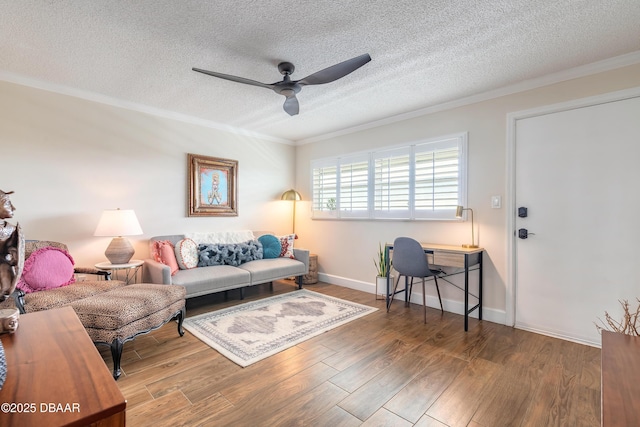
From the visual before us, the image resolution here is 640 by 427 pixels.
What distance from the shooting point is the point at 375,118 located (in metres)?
4.12

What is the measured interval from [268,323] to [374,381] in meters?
1.33

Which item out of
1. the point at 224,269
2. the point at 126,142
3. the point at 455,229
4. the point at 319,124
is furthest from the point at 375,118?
the point at 126,142

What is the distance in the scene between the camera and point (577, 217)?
272 centimetres

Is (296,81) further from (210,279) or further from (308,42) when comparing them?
(210,279)

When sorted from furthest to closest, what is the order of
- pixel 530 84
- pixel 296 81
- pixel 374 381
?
pixel 530 84 → pixel 296 81 → pixel 374 381

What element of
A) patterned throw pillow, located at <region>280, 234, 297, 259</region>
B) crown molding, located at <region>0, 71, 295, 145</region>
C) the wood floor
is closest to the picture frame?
crown molding, located at <region>0, 71, 295, 145</region>

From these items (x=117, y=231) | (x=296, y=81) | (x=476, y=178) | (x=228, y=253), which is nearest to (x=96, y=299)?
(x=117, y=231)

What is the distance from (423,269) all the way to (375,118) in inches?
83.6

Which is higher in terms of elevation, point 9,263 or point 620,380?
point 9,263

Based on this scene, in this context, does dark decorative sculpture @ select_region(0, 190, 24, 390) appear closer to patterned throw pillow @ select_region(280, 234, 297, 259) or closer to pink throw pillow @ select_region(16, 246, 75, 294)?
pink throw pillow @ select_region(16, 246, 75, 294)

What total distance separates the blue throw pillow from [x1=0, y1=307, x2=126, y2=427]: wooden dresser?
10.8 feet

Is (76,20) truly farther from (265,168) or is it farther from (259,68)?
(265,168)

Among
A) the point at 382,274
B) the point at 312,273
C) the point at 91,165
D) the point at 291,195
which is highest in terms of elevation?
the point at 91,165

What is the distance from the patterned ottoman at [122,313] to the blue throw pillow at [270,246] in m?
1.83
